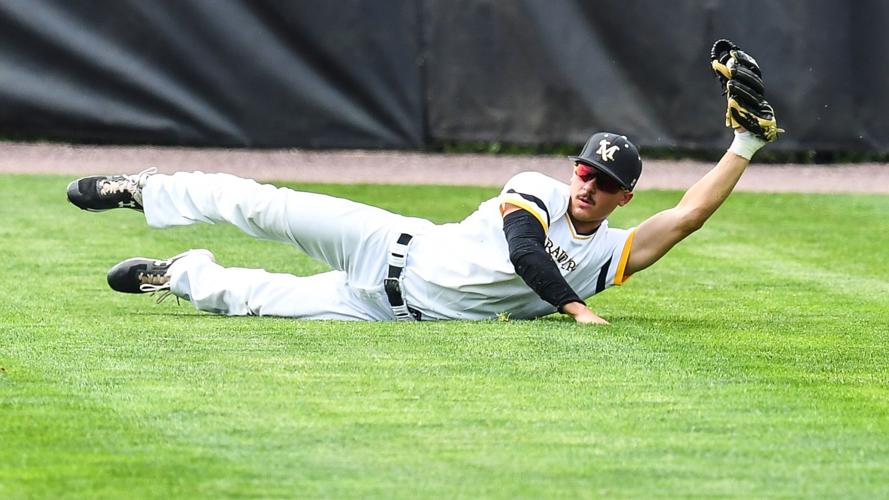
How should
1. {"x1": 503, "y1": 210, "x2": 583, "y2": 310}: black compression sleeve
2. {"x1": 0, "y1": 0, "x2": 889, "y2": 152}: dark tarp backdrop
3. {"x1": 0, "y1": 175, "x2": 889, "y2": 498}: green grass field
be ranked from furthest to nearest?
{"x1": 0, "y1": 0, "x2": 889, "y2": 152}: dark tarp backdrop, {"x1": 503, "y1": 210, "x2": 583, "y2": 310}: black compression sleeve, {"x1": 0, "y1": 175, "x2": 889, "y2": 498}: green grass field

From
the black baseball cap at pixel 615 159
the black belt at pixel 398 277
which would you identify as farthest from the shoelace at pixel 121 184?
the black baseball cap at pixel 615 159

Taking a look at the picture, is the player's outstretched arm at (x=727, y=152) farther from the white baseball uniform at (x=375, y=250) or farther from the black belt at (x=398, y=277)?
the black belt at (x=398, y=277)

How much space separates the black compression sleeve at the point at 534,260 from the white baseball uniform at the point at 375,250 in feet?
0.27

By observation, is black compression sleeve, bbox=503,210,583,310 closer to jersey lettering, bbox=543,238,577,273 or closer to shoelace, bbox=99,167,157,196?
jersey lettering, bbox=543,238,577,273

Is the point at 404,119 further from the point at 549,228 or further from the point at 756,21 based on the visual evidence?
the point at 549,228

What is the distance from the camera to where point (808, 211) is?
1055 centimetres

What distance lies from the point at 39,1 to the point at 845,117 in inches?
260

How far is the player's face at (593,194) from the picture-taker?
566 cm

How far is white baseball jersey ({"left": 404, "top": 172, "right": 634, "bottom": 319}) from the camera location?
5.71 m

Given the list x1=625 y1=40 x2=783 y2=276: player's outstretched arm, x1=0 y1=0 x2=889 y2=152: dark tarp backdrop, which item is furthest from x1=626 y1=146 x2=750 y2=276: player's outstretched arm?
x1=0 y1=0 x2=889 y2=152: dark tarp backdrop

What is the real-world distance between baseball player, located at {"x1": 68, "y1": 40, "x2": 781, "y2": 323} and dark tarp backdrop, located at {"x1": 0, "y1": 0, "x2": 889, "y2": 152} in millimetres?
6471

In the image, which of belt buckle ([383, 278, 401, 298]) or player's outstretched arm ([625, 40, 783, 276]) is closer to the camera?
player's outstretched arm ([625, 40, 783, 276])

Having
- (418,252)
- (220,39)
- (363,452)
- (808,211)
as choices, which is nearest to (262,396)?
(363,452)

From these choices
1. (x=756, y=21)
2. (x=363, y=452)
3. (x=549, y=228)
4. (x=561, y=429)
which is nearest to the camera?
(x=363, y=452)
